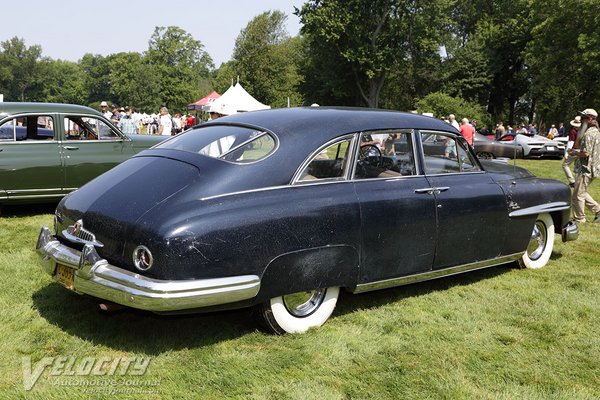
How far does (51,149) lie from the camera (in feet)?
25.6

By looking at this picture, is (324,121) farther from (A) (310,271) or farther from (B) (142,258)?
(B) (142,258)

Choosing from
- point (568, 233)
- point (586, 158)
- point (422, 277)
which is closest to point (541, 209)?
point (568, 233)

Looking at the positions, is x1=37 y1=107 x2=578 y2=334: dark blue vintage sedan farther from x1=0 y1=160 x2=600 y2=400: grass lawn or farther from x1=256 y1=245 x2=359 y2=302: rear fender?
x1=0 y1=160 x2=600 y2=400: grass lawn

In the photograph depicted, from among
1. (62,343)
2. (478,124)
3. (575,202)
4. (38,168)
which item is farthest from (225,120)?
(478,124)

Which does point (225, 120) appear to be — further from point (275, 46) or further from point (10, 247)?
point (275, 46)

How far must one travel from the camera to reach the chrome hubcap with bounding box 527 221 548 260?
5836 mm

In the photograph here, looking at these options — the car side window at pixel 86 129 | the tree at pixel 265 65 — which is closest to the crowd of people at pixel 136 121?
the car side window at pixel 86 129

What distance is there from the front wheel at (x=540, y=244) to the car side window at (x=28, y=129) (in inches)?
258

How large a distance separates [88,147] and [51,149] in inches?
20.9

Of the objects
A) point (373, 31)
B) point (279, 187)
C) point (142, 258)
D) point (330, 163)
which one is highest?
point (373, 31)

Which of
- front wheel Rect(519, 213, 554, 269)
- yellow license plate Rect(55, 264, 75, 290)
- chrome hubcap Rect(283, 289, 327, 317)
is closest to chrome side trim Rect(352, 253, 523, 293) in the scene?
chrome hubcap Rect(283, 289, 327, 317)

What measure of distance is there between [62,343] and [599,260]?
18.8 ft

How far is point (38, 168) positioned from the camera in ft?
25.2

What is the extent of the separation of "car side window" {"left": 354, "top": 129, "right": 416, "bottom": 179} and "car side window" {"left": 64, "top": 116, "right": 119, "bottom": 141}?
5392mm
